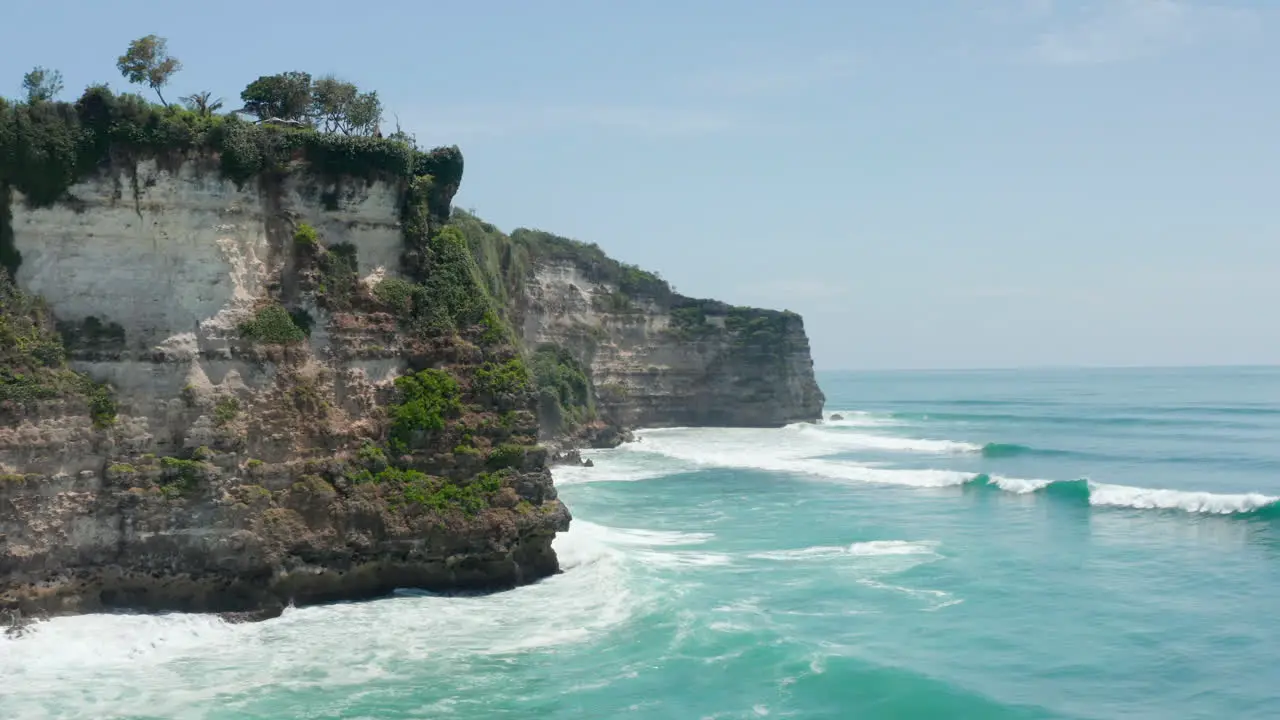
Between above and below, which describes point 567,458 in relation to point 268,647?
above

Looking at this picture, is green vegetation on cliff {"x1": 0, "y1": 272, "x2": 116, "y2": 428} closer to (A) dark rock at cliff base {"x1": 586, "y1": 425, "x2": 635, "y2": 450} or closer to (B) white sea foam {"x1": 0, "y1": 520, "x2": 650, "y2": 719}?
(B) white sea foam {"x1": 0, "y1": 520, "x2": 650, "y2": 719}

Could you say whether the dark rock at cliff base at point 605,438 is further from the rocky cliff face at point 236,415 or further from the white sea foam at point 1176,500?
the rocky cliff face at point 236,415

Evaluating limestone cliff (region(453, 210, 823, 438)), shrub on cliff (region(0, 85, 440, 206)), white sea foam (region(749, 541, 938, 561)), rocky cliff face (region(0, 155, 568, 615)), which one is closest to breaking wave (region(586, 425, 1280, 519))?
limestone cliff (region(453, 210, 823, 438))

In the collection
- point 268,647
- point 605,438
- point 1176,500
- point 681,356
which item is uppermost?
point 681,356

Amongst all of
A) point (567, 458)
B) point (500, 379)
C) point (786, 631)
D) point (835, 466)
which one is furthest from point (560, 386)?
point (786, 631)

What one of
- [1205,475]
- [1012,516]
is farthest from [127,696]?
[1205,475]

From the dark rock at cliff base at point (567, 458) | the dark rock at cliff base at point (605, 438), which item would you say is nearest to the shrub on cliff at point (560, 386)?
the dark rock at cliff base at point (605, 438)

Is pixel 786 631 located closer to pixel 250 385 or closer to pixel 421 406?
pixel 421 406
